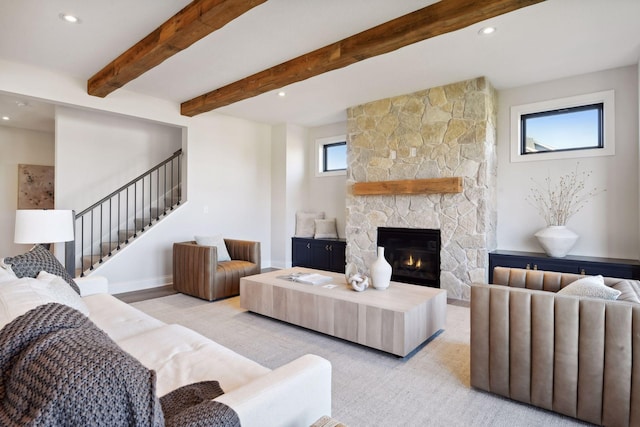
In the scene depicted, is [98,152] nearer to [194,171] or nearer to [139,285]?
[194,171]

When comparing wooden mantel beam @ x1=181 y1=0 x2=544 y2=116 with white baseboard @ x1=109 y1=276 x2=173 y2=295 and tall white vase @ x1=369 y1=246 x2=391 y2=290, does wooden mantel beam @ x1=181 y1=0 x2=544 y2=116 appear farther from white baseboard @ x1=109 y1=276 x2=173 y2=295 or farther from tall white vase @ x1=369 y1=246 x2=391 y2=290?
white baseboard @ x1=109 y1=276 x2=173 y2=295

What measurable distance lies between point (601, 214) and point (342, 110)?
3733 millimetres

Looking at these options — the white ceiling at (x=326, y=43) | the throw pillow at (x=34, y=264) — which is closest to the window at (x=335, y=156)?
the white ceiling at (x=326, y=43)

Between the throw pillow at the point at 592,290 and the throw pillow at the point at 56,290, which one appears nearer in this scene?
the throw pillow at the point at 56,290

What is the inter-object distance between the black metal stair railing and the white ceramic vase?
5.14 meters

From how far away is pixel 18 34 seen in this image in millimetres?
3121

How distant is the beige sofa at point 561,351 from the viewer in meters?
1.68

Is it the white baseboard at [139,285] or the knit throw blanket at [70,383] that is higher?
the knit throw blanket at [70,383]

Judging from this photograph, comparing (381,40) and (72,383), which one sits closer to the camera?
(72,383)

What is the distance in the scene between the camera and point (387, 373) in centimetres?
240

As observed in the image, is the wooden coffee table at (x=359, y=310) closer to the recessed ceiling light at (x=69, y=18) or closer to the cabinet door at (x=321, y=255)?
the cabinet door at (x=321, y=255)

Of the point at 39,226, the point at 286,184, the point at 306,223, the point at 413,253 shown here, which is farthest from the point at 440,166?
the point at 39,226

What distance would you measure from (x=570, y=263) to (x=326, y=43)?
3.48 meters

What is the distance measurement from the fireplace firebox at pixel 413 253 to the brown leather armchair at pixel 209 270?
1939 millimetres
